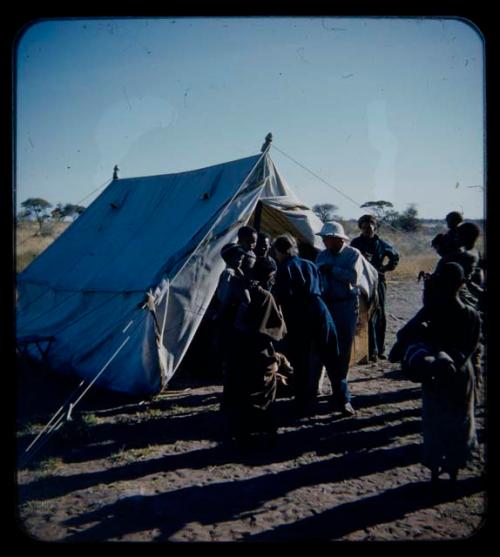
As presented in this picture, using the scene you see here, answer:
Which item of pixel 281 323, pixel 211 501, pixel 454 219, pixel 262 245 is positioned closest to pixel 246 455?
pixel 211 501

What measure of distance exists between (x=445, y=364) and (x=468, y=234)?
1.92 meters

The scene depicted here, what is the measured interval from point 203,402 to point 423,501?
293cm

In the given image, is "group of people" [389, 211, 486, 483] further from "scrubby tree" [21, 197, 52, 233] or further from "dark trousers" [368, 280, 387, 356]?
"scrubby tree" [21, 197, 52, 233]

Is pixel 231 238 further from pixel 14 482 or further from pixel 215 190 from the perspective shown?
pixel 14 482

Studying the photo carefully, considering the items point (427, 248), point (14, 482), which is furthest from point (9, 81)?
point (427, 248)

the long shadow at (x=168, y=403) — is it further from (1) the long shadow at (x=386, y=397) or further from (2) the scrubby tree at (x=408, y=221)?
(2) the scrubby tree at (x=408, y=221)

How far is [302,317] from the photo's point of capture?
207 inches

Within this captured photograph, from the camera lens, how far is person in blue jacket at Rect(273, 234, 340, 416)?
518 centimetres

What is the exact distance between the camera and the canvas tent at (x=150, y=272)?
19.9 feet

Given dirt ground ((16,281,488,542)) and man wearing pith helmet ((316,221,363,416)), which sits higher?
man wearing pith helmet ((316,221,363,416))

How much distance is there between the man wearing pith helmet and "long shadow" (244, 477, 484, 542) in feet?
5.24

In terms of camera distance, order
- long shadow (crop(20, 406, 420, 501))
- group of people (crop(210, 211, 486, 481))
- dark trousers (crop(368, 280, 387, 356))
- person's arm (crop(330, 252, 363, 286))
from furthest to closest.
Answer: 1. dark trousers (crop(368, 280, 387, 356))
2. person's arm (crop(330, 252, 363, 286))
3. long shadow (crop(20, 406, 420, 501))
4. group of people (crop(210, 211, 486, 481))

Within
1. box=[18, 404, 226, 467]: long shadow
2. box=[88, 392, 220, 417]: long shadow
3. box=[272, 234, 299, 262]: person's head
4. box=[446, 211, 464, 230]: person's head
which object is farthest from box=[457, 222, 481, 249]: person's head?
box=[88, 392, 220, 417]: long shadow

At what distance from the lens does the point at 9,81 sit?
3428 mm
